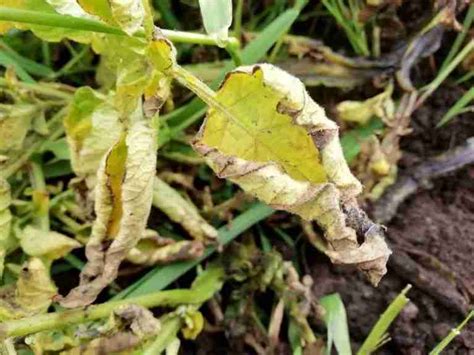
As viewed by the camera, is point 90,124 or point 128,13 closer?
point 128,13

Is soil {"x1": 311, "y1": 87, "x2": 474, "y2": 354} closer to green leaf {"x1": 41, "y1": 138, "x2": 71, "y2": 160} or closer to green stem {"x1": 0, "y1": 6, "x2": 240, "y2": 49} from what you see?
green leaf {"x1": 41, "y1": 138, "x2": 71, "y2": 160}

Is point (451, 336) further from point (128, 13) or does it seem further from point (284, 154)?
point (128, 13)

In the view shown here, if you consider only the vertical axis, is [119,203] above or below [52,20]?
below

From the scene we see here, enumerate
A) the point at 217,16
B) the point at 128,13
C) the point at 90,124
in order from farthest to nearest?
1. the point at 90,124
2. the point at 217,16
3. the point at 128,13

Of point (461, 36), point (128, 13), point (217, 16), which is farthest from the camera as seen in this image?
point (461, 36)

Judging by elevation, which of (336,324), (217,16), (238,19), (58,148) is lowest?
(336,324)

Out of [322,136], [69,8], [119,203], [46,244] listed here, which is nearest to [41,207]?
[46,244]
